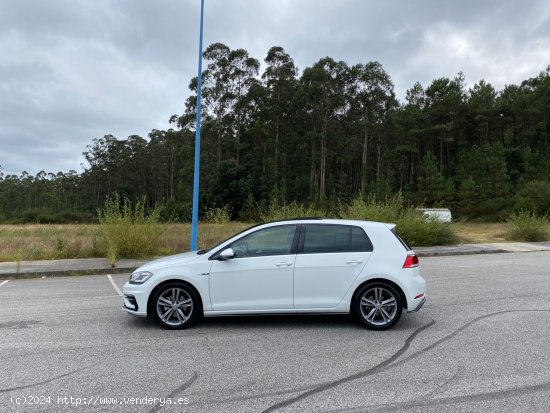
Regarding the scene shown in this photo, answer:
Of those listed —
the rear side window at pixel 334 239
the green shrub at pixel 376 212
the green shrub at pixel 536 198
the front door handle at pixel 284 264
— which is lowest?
the front door handle at pixel 284 264

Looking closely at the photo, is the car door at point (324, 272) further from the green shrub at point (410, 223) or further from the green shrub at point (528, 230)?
the green shrub at point (528, 230)

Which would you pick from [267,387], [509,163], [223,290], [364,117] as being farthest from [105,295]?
[509,163]

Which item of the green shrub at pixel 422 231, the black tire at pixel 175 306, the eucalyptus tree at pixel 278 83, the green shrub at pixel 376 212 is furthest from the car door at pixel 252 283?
the eucalyptus tree at pixel 278 83

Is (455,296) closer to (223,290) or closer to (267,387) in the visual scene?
(223,290)

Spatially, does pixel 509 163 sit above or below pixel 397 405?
above

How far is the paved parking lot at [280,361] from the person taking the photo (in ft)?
13.2

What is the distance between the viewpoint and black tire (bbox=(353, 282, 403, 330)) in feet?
20.7

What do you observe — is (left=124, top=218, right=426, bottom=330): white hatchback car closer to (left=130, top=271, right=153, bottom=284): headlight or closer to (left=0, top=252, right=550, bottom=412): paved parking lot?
(left=130, top=271, right=153, bottom=284): headlight

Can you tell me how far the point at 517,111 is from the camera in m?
64.6

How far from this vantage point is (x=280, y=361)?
505 cm

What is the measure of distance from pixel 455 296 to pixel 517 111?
6562 cm

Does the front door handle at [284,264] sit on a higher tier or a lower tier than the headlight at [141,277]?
higher

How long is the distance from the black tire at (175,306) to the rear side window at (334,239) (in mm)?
1726

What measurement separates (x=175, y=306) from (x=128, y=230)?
1012 centimetres
